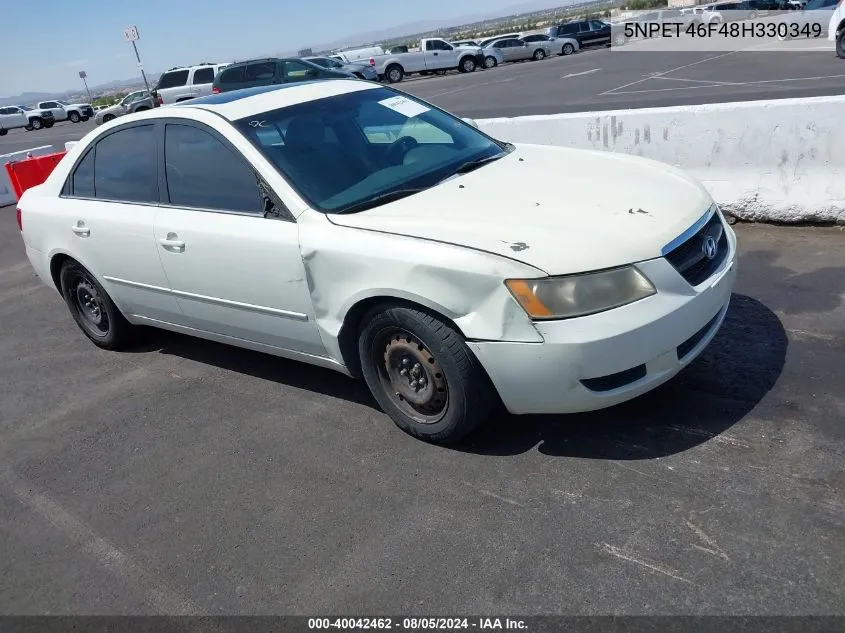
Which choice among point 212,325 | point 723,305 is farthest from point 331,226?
point 723,305

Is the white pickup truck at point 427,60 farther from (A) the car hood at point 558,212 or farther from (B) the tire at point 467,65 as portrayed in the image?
(A) the car hood at point 558,212

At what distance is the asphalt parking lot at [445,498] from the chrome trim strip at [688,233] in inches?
32.7

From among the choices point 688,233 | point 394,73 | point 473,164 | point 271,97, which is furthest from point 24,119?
point 688,233

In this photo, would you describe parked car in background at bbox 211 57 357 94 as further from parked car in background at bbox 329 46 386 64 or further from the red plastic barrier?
parked car in background at bbox 329 46 386 64

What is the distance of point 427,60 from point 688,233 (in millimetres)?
33487

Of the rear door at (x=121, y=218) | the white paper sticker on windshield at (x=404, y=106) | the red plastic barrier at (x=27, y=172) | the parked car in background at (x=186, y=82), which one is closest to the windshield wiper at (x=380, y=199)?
the white paper sticker on windshield at (x=404, y=106)

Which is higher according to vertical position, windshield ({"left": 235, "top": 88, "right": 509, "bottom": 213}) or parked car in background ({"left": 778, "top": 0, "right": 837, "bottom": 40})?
windshield ({"left": 235, "top": 88, "right": 509, "bottom": 213})

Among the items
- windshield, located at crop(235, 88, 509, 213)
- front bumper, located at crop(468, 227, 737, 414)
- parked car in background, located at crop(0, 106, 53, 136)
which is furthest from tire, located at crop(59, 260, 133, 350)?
parked car in background, located at crop(0, 106, 53, 136)

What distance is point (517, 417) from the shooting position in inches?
149

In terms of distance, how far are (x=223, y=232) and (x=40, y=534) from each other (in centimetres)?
172

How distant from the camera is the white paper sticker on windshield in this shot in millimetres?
4566

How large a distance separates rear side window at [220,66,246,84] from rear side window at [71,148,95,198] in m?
19.0

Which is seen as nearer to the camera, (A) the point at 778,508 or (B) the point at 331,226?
(A) the point at 778,508

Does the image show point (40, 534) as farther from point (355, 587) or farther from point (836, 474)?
point (836, 474)
